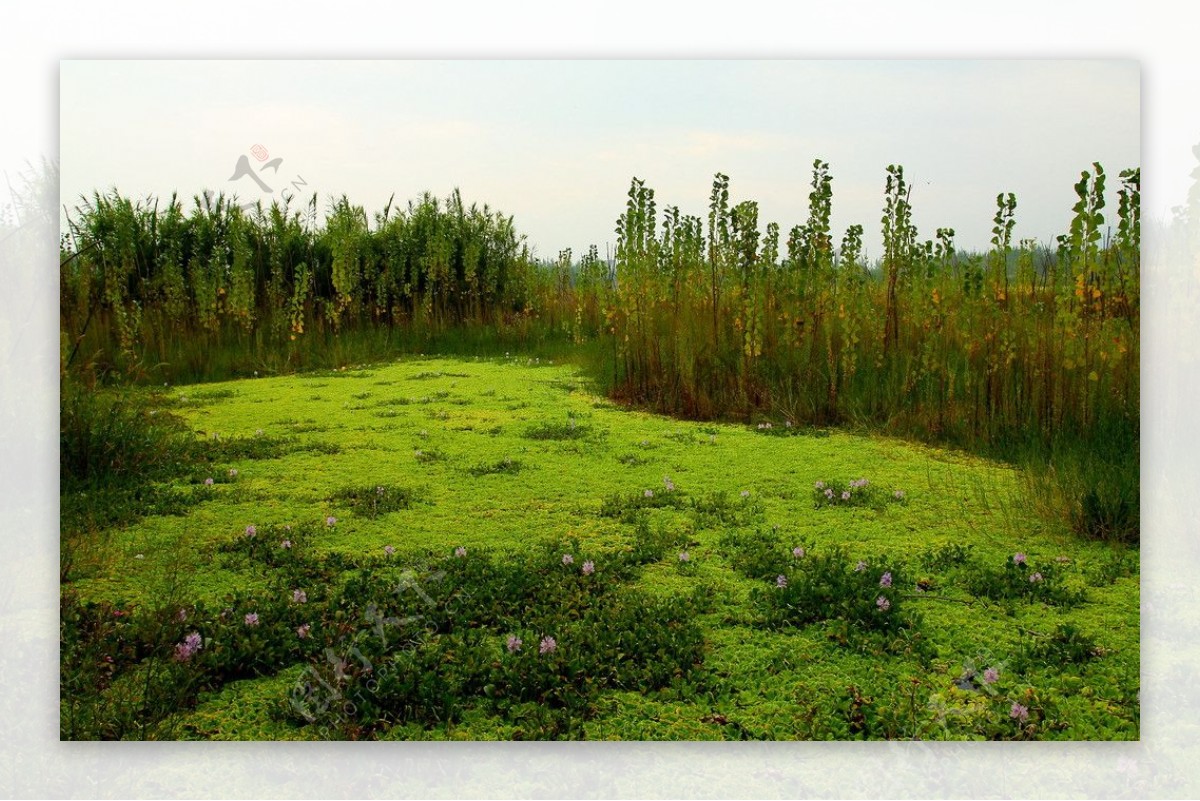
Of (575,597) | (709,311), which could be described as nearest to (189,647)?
(575,597)

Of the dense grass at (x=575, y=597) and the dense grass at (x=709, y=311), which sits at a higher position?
the dense grass at (x=709, y=311)

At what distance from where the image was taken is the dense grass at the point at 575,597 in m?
2.11

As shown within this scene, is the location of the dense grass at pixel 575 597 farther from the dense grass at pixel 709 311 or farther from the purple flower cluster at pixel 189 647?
the dense grass at pixel 709 311

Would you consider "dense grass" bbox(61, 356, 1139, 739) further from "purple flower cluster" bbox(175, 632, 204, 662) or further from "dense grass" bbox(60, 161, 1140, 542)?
"dense grass" bbox(60, 161, 1140, 542)

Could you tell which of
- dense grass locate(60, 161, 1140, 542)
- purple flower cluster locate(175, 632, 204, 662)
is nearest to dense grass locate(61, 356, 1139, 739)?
purple flower cluster locate(175, 632, 204, 662)

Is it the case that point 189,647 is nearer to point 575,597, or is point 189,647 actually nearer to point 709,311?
point 575,597

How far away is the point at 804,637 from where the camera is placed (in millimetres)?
2260

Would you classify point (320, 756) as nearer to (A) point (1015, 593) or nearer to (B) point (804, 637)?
(B) point (804, 637)

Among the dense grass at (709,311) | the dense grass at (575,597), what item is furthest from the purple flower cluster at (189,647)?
the dense grass at (709,311)

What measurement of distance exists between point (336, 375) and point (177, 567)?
1.17 metres

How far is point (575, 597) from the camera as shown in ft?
7.75

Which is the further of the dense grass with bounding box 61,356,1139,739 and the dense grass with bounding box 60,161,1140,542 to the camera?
the dense grass with bounding box 60,161,1140,542

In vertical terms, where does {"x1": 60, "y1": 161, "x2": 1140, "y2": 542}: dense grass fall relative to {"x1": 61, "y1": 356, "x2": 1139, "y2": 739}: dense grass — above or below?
above

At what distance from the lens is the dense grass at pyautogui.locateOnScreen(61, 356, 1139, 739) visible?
211 centimetres
